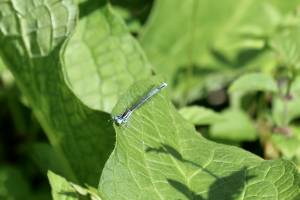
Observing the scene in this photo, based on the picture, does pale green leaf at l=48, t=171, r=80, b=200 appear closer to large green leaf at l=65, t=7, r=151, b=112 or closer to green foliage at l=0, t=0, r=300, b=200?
green foliage at l=0, t=0, r=300, b=200

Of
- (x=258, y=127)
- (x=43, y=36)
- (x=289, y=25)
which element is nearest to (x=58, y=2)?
(x=43, y=36)

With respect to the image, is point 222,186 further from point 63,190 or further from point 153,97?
point 63,190

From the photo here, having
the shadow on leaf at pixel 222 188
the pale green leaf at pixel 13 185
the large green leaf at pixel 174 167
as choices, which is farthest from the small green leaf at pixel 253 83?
the pale green leaf at pixel 13 185

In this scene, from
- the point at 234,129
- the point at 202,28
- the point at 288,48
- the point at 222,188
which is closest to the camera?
the point at 222,188

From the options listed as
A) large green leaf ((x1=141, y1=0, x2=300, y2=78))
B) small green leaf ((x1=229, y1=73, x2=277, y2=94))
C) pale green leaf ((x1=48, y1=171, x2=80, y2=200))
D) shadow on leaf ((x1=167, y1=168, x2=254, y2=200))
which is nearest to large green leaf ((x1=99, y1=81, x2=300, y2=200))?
shadow on leaf ((x1=167, y1=168, x2=254, y2=200))

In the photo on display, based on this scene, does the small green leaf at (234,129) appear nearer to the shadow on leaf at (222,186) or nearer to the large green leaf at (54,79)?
the large green leaf at (54,79)

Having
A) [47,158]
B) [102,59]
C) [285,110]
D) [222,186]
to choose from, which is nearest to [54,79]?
[102,59]
